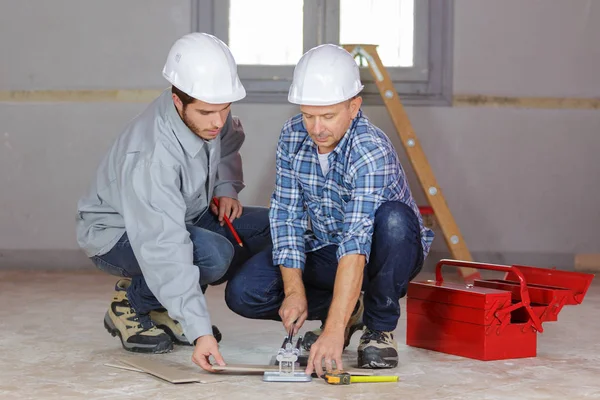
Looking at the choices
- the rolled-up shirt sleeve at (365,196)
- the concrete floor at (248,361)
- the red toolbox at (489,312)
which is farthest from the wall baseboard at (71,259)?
the rolled-up shirt sleeve at (365,196)

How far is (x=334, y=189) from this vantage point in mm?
2670

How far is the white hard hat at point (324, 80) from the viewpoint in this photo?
2469 mm

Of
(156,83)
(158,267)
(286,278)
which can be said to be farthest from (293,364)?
(156,83)

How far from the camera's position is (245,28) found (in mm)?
5176

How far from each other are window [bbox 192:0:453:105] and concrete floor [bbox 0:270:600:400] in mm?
1775

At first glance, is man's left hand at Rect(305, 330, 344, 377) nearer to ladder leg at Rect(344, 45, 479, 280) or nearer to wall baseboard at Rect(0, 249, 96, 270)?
ladder leg at Rect(344, 45, 479, 280)

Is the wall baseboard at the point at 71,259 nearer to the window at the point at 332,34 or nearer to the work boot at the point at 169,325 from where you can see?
the window at the point at 332,34

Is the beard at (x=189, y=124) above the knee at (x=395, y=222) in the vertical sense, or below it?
above

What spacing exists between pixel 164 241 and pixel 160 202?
0.11 metres

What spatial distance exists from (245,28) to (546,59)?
5.83 ft

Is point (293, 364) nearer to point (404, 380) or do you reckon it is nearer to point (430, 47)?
point (404, 380)

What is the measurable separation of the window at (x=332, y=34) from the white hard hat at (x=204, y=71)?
2537mm

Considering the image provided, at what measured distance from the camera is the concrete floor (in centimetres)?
232

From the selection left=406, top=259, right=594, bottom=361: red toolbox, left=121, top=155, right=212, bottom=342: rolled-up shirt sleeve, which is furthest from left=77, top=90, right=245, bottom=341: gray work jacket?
left=406, top=259, right=594, bottom=361: red toolbox
